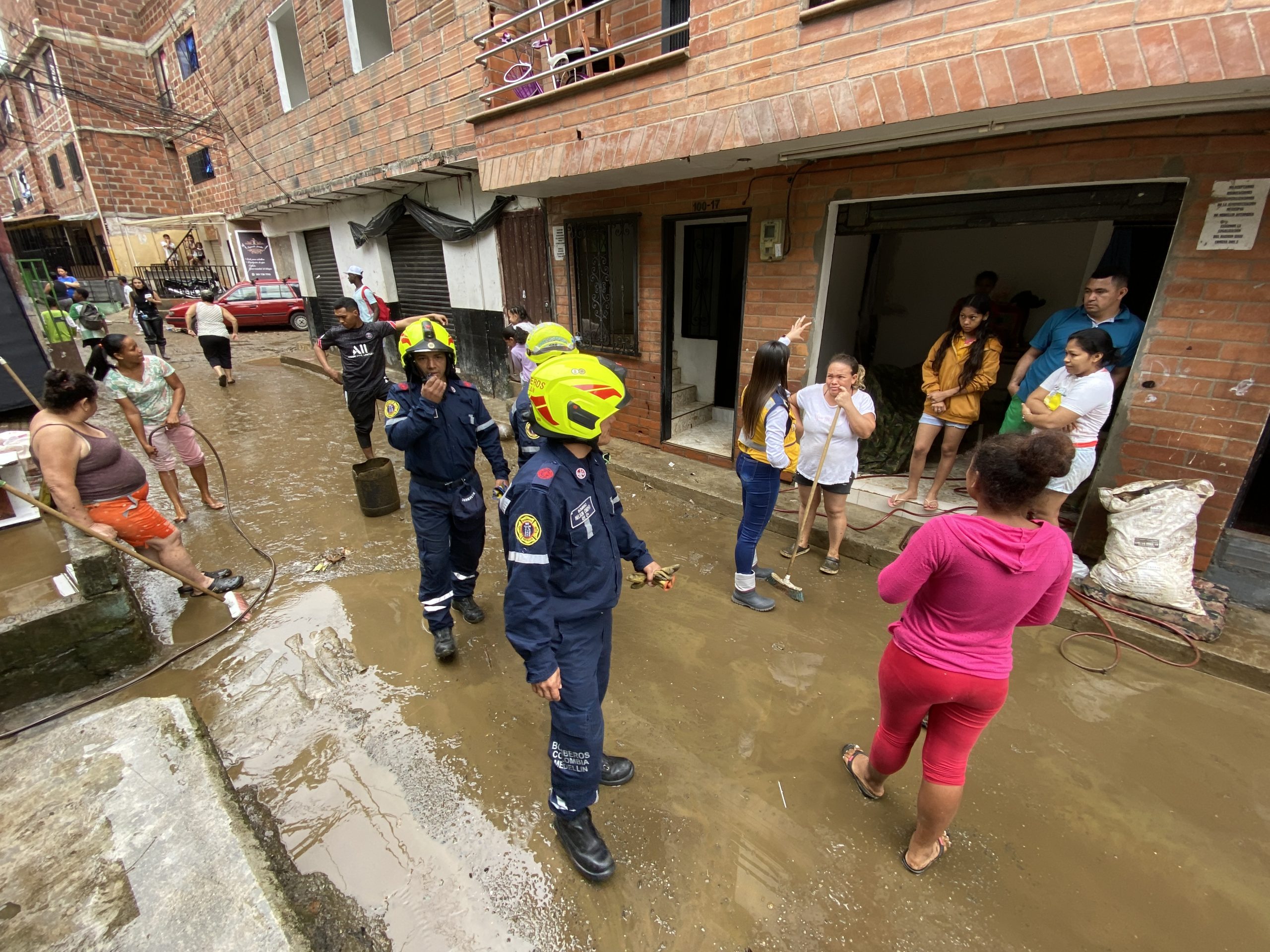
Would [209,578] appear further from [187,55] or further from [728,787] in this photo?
[187,55]

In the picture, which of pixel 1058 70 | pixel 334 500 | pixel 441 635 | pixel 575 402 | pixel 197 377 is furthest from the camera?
pixel 197 377

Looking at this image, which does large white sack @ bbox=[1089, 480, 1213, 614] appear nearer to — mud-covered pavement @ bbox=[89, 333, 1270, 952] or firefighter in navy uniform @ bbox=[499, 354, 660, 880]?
mud-covered pavement @ bbox=[89, 333, 1270, 952]

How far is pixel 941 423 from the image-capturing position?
457cm

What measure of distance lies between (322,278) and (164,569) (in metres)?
11.2

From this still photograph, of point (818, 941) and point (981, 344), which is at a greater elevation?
point (981, 344)

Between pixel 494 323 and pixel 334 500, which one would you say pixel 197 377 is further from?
pixel 334 500

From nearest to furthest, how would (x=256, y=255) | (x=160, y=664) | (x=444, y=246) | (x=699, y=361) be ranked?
1. (x=160, y=664)
2. (x=699, y=361)
3. (x=444, y=246)
4. (x=256, y=255)

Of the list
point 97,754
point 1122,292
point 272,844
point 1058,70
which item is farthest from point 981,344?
point 97,754

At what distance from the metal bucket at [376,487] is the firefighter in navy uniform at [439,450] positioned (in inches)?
75.3

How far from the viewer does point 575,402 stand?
182 cm

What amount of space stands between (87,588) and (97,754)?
4.45 feet

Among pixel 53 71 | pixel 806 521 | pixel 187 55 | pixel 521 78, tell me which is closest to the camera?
pixel 806 521

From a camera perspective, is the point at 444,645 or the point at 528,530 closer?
the point at 528,530

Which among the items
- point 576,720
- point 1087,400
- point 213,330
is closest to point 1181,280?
point 1087,400
